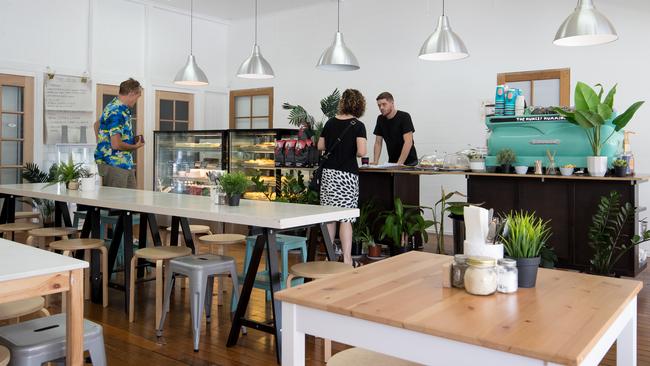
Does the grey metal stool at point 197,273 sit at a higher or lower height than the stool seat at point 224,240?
lower

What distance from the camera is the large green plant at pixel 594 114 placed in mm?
4457

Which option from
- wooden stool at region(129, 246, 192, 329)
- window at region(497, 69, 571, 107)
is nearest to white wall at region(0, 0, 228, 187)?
wooden stool at region(129, 246, 192, 329)

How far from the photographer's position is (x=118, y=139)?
4.95m

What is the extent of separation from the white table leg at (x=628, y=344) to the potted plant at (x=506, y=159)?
340cm

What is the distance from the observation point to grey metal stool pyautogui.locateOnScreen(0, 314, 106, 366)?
1872mm

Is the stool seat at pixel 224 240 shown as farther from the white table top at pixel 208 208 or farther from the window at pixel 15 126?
the window at pixel 15 126

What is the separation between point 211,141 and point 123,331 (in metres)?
4.60

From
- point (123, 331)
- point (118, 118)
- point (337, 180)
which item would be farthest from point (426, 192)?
point (123, 331)

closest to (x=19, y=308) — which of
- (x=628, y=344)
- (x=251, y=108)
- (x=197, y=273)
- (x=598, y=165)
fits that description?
(x=197, y=273)

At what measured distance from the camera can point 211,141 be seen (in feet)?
25.8

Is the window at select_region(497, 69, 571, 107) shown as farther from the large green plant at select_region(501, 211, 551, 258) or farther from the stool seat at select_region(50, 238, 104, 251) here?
the large green plant at select_region(501, 211, 551, 258)

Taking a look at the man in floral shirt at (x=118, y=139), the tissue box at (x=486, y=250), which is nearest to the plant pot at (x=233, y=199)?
the man in floral shirt at (x=118, y=139)

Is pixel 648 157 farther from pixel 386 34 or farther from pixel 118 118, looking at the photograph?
pixel 118 118

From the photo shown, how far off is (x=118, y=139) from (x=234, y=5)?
4511mm
